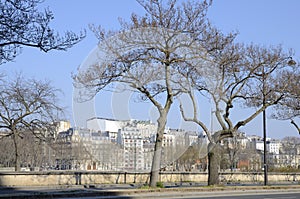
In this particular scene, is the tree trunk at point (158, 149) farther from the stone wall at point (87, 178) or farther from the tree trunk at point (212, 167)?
the stone wall at point (87, 178)

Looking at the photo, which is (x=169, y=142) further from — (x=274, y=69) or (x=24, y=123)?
(x=24, y=123)

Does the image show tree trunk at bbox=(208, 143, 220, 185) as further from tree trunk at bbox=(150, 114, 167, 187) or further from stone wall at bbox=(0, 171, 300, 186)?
stone wall at bbox=(0, 171, 300, 186)

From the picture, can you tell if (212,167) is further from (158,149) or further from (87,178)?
(87,178)

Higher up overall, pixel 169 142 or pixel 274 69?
pixel 274 69

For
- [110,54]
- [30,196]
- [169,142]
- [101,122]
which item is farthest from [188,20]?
[30,196]

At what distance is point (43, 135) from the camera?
47938 mm

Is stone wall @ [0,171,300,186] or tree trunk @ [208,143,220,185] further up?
tree trunk @ [208,143,220,185]

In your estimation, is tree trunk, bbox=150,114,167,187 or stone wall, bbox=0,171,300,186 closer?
tree trunk, bbox=150,114,167,187

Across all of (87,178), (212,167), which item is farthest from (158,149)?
(87,178)

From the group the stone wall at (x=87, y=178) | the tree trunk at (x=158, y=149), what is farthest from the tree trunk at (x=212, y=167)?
the stone wall at (x=87, y=178)

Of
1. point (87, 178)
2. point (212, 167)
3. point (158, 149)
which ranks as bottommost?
point (87, 178)

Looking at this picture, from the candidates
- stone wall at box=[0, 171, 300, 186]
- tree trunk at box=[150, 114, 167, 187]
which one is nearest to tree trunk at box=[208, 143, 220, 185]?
tree trunk at box=[150, 114, 167, 187]

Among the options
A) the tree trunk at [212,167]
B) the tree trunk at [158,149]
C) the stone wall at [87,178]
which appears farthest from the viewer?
the tree trunk at [212,167]

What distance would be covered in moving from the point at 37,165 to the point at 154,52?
208 feet
